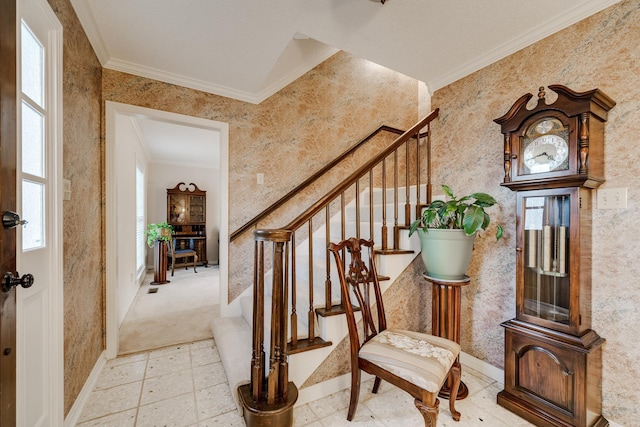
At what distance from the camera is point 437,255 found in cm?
170

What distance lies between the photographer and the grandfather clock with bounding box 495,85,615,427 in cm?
137

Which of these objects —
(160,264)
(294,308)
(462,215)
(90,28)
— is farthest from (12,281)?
(160,264)

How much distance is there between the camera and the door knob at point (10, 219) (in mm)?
908

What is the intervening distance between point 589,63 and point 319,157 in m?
2.16

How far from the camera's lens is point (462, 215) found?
1.69 meters

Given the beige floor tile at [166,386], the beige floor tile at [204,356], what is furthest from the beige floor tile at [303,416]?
the beige floor tile at [204,356]

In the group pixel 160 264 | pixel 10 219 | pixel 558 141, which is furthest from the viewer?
pixel 160 264

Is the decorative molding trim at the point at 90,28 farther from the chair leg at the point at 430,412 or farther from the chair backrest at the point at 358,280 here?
the chair leg at the point at 430,412

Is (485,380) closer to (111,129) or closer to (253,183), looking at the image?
(253,183)

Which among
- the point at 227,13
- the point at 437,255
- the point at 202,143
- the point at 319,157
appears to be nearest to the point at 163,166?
the point at 202,143

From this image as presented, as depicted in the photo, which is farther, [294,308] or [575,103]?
[294,308]

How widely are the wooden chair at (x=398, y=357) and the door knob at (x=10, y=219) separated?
1319 millimetres

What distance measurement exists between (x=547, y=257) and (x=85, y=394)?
297 cm

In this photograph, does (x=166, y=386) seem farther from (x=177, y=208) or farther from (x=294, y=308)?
(x=177, y=208)
